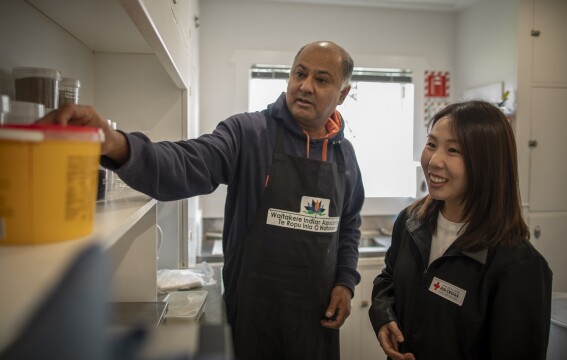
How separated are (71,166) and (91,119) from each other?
9.1 inches

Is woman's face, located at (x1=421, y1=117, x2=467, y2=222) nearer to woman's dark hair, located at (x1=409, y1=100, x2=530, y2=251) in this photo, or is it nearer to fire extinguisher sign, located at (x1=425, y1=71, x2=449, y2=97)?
woman's dark hair, located at (x1=409, y1=100, x2=530, y2=251)

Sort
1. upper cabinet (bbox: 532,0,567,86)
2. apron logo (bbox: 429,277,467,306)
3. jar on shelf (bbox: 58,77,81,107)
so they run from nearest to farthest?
jar on shelf (bbox: 58,77,81,107), apron logo (bbox: 429,277,467,306), upper cabinet (bbox: 532,0,567,86)

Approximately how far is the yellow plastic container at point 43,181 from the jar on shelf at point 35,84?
1.75 ft

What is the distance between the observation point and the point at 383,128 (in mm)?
3289

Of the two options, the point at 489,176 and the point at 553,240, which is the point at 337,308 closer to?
the point at 489,176

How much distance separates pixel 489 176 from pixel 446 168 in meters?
0.12

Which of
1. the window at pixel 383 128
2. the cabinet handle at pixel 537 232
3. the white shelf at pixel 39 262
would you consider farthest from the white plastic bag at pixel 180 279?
the cabinet handle at pixel 537 232

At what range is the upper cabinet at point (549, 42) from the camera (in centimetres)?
257

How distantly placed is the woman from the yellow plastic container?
1.00 metres

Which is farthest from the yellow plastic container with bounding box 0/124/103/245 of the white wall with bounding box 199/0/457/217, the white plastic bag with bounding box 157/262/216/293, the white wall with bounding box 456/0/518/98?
the white wall with bounding box 456/0/518/98

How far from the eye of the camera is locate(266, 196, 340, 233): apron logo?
1.24 m

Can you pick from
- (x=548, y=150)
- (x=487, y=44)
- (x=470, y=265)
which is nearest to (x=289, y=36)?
(x=487, y=44)

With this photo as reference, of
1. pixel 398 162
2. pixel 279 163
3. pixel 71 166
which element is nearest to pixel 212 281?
pixel 279 163

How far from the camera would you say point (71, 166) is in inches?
14.7
